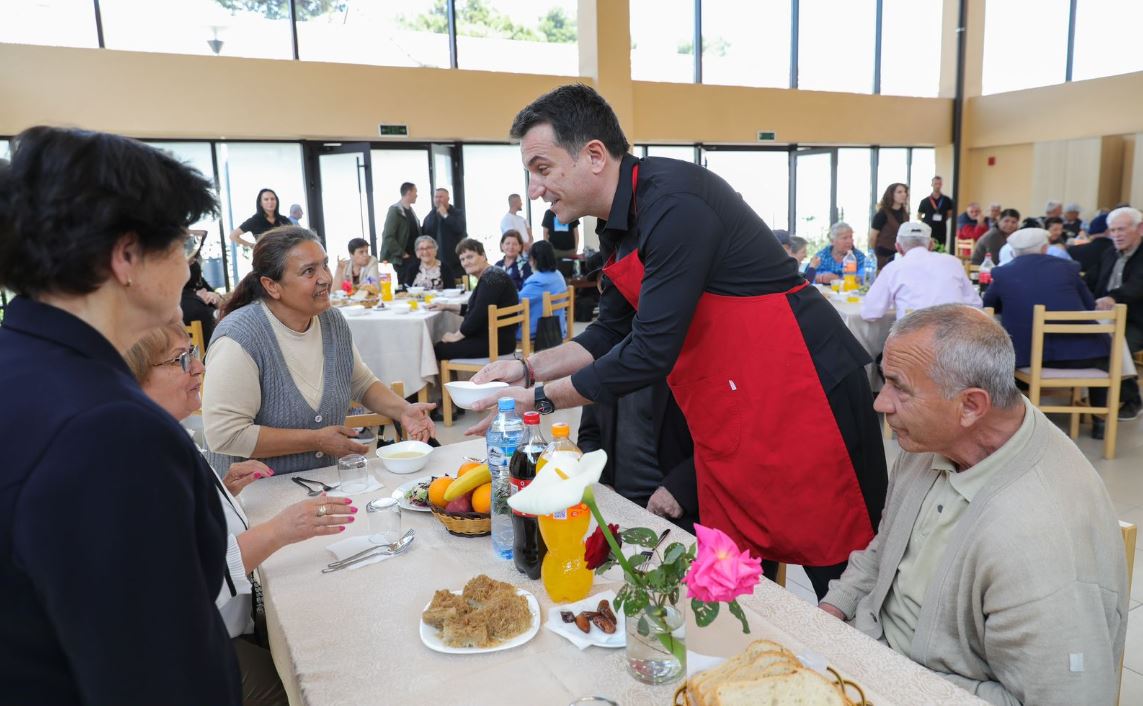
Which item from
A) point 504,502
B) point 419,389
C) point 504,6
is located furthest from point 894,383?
point 504,6

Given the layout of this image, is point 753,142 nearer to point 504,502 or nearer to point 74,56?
point 74,56

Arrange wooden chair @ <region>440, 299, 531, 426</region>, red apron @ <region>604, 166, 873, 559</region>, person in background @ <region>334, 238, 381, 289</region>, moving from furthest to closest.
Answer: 1. person in background @ <region>334, 238, 381, 289</region>
2. wooden chair @ <region>440, 299, 531, 426</region>
3. red apron @ <region>604, 166, 873, 559</region>

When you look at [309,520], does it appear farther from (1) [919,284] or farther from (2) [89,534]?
(1) [919,284]

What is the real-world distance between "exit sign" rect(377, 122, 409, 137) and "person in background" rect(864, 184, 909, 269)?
→ 580 centimetres

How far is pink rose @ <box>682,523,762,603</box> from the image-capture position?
0.93 m

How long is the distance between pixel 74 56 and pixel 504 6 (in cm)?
512

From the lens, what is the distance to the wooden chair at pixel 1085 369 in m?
4.15

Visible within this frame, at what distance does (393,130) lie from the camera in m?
9.38

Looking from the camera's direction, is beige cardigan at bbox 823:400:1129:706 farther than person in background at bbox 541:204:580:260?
No

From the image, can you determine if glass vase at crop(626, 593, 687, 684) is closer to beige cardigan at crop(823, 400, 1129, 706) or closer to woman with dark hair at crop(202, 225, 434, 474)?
beige cardigan at crop(823, 400, 1129, 706)

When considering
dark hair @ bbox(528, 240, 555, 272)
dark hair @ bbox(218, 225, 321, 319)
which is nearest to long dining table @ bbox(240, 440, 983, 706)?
dark hair @ bbox(218, 225, 321, 319)

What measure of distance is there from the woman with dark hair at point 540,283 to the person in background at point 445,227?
3.13 metres

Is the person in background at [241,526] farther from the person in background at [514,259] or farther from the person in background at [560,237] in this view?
the person in background at [560,237]

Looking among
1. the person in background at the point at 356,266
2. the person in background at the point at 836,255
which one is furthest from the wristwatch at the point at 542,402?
the person in background at the point at 356,266
